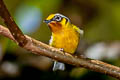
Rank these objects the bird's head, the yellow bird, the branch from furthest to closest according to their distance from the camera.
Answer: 1. the yellow bird
2. the bird's head
3. the branch

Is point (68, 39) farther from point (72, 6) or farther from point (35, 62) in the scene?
point (72, 6)

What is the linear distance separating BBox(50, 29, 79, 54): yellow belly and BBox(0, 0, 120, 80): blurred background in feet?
0.98

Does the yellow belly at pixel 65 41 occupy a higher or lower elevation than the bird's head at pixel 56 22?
lower

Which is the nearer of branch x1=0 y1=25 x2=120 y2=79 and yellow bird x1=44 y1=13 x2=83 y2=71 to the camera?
branch x1=0 y1=25 x2=120 y2=79

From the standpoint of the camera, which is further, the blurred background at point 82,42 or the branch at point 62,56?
the blurred background at point 82,42

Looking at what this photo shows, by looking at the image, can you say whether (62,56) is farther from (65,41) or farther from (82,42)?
(82,42)

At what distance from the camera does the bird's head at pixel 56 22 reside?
1672mm

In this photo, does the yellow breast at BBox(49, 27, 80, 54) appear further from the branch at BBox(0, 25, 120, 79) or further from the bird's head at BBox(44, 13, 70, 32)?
the branch at BBox(0, 25, 120, 79)

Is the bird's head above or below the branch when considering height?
above

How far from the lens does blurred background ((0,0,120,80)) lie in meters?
2.12

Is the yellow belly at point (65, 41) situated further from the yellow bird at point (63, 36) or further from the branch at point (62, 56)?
the branch at point (62, 56)

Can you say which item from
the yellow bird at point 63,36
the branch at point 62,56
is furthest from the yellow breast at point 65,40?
the branch at point 62,56

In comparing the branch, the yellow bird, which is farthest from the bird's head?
the branch

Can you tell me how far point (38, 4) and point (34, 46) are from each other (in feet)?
3.36
